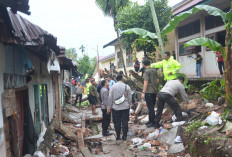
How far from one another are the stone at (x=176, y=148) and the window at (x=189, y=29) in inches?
294

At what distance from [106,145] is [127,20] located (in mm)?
8103

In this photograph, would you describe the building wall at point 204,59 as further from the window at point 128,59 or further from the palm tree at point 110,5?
the window at point 128,59

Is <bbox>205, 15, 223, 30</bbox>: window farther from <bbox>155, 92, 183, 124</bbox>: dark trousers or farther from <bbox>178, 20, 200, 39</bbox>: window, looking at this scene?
<bbox>155, 92, 183, 124</bbox>: dark trousers

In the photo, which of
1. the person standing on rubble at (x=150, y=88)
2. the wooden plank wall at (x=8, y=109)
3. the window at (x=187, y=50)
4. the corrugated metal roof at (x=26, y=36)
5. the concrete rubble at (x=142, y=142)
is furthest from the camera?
the window at (x=187, y=50)

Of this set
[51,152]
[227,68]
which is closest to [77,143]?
[51,152]

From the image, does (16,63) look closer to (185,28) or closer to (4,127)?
(4,127)

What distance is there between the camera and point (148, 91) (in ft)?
21.3

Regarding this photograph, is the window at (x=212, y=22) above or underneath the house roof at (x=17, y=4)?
above

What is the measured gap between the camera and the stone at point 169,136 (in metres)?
5.24

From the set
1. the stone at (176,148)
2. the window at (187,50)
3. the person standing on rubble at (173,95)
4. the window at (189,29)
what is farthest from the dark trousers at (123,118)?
the window at (189,29)

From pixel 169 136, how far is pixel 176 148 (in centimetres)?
63

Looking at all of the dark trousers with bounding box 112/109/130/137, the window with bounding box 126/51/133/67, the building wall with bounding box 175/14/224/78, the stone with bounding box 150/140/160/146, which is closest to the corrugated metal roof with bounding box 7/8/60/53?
the dark trousers with bounding box 112/109/130/137

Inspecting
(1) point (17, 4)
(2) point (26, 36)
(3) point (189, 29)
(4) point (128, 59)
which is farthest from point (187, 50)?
(1) point (17, 4)

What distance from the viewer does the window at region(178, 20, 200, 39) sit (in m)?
10.7
